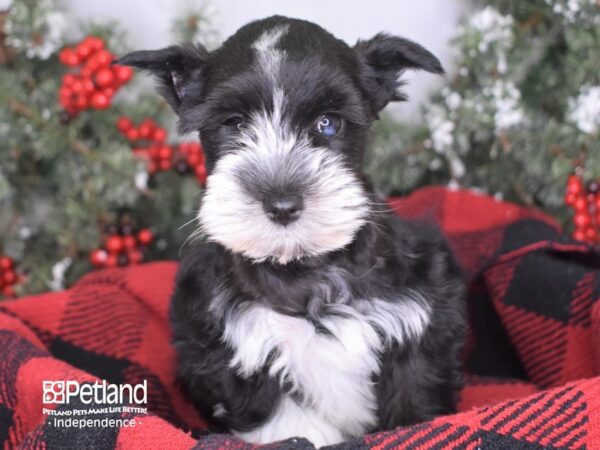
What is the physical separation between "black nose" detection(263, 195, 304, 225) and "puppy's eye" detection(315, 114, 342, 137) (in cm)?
26

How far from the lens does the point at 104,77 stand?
2.77m

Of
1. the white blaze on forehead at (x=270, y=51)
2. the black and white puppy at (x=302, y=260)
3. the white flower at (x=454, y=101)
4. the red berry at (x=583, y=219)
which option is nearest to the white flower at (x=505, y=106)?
the white flower at (x=454, y=101)

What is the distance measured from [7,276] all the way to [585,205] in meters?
2.32

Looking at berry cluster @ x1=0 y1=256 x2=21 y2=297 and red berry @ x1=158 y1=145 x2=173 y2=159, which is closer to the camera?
red berry @ x1=158 y1=145 x2=173 y2=159

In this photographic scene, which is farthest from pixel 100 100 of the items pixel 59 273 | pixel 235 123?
pixel 235 123

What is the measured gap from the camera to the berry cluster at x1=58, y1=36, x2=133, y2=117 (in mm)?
2783

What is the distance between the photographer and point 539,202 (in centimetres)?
344

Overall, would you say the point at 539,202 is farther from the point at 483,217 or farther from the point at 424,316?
the point at 424,316

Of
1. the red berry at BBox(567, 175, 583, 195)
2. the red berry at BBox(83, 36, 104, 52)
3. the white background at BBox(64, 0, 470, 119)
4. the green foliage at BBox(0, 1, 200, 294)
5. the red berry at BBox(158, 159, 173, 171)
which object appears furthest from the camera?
the white background at BBox(64, 0, 470, 119)

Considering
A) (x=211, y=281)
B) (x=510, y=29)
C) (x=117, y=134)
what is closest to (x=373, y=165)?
(x=510, y=29)

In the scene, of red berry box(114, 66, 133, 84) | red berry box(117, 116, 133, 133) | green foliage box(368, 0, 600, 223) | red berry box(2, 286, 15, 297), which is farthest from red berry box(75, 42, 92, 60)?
green foliage box(368, 0, 600, 223)

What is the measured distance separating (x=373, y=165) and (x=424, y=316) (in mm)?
1298

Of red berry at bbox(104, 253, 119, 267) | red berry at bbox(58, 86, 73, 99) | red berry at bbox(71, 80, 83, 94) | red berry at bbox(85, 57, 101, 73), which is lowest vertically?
red berry at bbox(104, 253, 119, 267)

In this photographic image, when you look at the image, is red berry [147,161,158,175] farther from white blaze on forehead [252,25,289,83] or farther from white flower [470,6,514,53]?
white flower [470,6,514,53]
